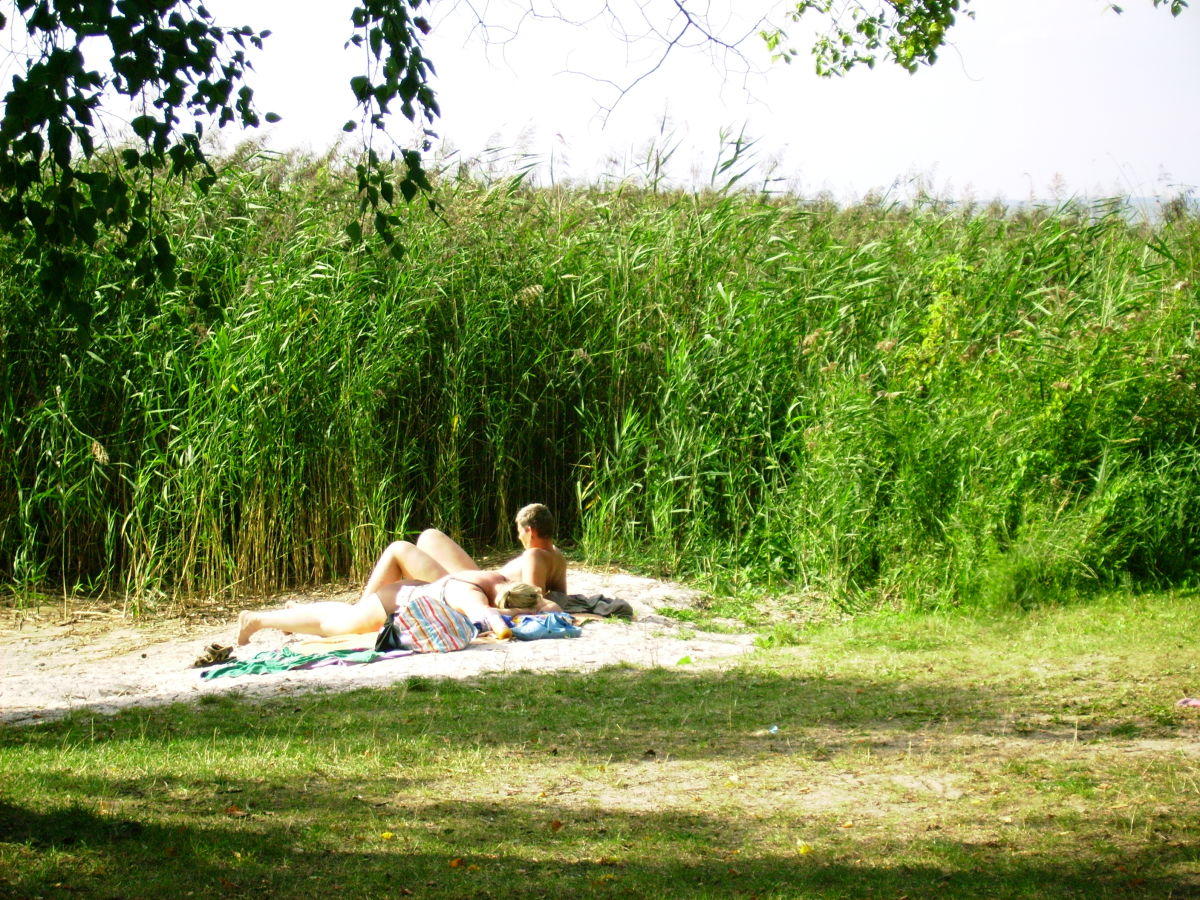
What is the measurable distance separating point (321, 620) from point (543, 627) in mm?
1325

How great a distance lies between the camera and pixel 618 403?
943 cm

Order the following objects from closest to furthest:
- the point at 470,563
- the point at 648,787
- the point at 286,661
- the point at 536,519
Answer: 1. the point at 648,787
2. the point at 286,661
3. the point at 536,519
4. the point at 470,563

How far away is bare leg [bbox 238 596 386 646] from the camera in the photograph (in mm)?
6828

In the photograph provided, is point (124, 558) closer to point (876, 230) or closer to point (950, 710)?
point (950, 710)

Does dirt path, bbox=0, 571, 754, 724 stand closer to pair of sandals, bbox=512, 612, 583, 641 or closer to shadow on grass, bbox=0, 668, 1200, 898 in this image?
pair of sandals, bbox=512, 612, 583, 641

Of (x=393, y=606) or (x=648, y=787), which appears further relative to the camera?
(x=393, y=606)

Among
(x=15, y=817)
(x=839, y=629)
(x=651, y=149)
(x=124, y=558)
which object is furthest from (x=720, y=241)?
(x=15, y=817)

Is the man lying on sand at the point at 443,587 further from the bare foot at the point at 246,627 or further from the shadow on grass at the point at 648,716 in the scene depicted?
the shadow on grass at the point at 648,716

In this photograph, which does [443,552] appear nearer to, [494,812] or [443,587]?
[443,587]

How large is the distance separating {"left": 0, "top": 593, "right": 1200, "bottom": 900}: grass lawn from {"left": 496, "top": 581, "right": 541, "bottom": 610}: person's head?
112 cm

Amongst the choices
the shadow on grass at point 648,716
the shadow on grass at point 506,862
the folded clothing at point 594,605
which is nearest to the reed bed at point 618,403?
the folded clothing at point 594,605

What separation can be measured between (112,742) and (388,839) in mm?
1777

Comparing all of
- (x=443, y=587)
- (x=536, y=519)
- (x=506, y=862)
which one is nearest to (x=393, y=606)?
(x=443, y=587)

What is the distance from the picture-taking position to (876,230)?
1102 centimetres
